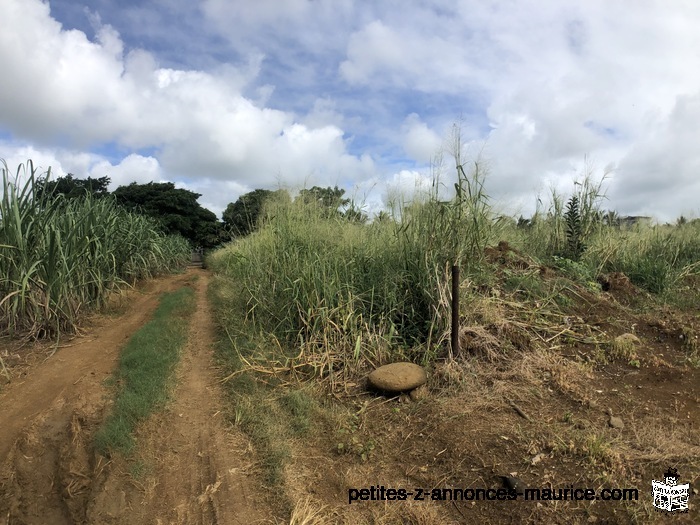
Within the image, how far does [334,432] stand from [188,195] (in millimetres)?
23607

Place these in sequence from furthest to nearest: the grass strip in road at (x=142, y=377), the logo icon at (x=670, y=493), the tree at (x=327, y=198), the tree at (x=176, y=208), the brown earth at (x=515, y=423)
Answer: the tree at (x=176, y=208), the tree at (x=327, y=198), the grass strip in road at (x=142, y=377), the brown earth at (x=515, y=423), the logo icon at (x=670, y=493)

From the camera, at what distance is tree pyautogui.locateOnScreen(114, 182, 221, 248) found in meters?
23.7

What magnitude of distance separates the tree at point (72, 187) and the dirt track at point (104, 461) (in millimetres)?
2289

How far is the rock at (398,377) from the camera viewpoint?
14.0 ft

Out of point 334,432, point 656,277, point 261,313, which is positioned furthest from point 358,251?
point 656,277

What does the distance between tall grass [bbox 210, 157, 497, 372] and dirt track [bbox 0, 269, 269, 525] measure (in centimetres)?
130

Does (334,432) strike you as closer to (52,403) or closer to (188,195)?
(52,403)

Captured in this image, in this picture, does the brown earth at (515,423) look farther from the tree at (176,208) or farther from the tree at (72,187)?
the tree at (176,208)

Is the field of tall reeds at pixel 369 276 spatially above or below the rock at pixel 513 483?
above

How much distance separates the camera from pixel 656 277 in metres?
7.40

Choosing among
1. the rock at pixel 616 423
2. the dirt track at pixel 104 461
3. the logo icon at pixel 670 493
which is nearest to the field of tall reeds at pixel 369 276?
the dirt track at pixel 104 461

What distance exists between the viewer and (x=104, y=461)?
10.9 feet

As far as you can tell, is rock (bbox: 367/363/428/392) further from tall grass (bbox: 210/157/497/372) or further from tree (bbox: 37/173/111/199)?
tree (bbox: 37/173/111/199)

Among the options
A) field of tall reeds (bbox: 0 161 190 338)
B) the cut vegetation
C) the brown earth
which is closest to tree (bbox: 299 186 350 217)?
the cut vegetation
